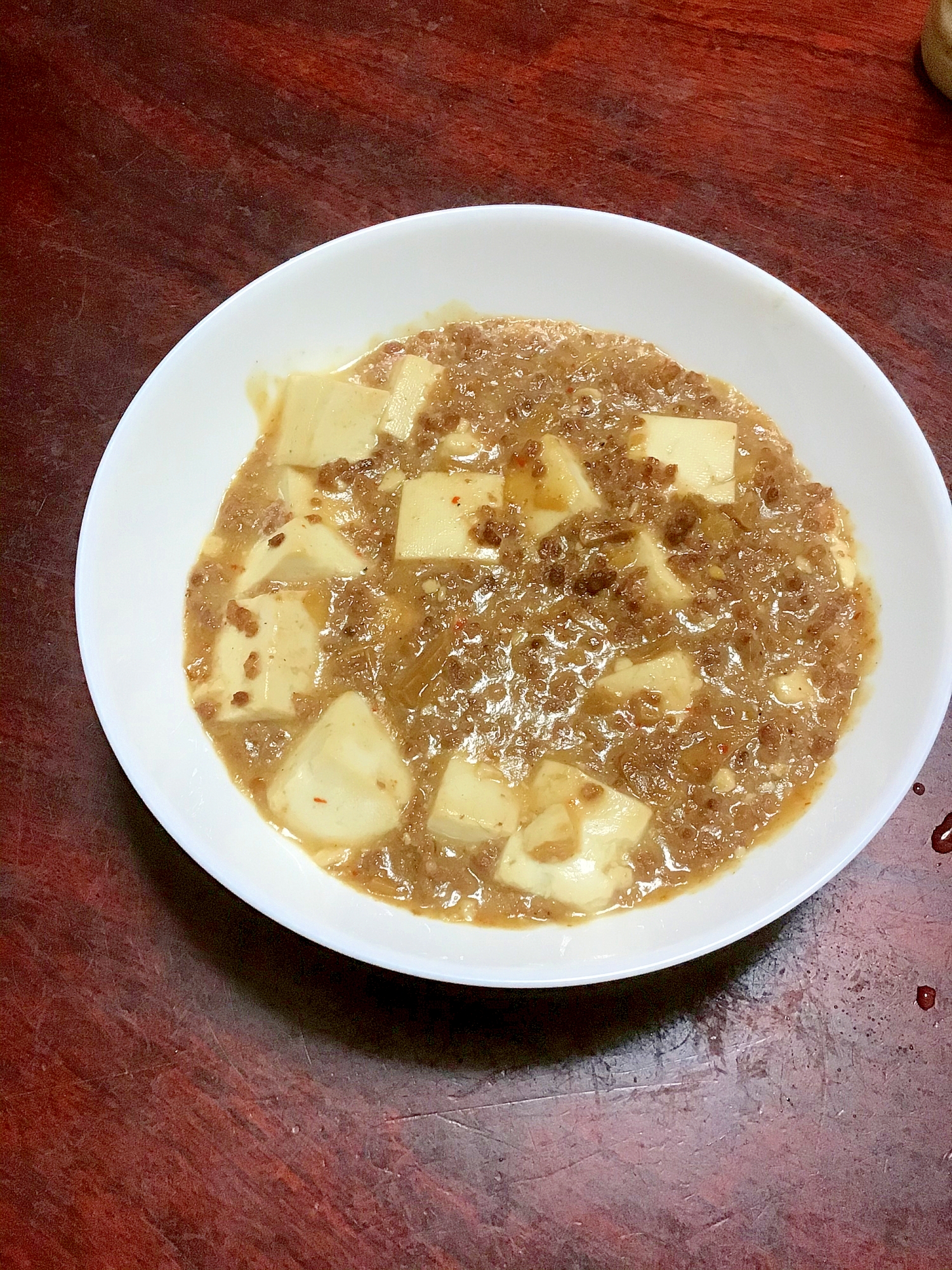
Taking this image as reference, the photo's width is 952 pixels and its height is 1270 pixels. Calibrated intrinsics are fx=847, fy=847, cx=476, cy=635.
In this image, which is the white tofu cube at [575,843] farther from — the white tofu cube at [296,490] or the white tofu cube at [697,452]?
the white tofu cube at [296,490]

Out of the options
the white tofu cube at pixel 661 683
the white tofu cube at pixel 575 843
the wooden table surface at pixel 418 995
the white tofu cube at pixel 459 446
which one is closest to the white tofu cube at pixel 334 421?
the white tofu cube at pixel 459 446

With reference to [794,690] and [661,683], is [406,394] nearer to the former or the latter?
[661,683]

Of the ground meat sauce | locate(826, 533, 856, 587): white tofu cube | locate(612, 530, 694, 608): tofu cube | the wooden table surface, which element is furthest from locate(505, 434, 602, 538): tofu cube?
the wooden table surface

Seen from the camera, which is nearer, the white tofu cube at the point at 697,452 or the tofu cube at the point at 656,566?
the tofu cube at the point at 656,566

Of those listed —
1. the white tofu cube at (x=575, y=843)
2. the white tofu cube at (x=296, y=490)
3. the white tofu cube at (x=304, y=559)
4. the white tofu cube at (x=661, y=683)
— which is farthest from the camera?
the white tofu cube at (x=296, y=490)

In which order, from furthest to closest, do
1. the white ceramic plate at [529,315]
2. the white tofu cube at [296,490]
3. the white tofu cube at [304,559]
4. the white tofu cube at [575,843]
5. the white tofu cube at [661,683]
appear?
the white tofu cube at [296,490] → the white tofu cube at [304,559] → the white tofu cube at [661,683] → the white tofu cube at [575,843] → the white ceramic plate at [529,315]

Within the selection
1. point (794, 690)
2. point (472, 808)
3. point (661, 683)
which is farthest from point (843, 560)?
point (472, 808)
